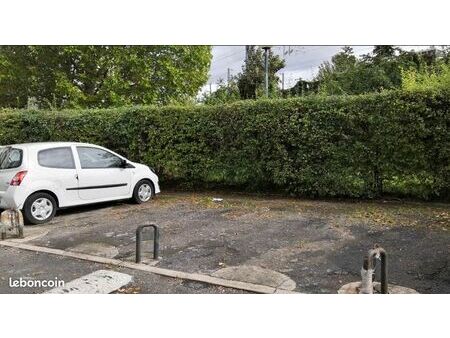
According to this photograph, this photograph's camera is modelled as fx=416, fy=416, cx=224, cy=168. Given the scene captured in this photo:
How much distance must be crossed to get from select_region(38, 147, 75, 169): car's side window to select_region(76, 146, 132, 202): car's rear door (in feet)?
0.64

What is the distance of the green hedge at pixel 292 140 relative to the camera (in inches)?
330

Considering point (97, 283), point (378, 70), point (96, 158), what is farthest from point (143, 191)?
point (378, 70)

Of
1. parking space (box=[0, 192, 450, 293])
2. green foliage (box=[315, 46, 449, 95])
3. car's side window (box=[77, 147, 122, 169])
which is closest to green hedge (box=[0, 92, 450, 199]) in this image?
parking space (box=[0, 192, 450, 293])

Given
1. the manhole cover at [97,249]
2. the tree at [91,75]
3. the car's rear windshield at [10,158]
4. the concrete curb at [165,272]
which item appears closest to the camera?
Result: the concrete curb at [165,272]

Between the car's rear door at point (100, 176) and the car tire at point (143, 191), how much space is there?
0.25 meters

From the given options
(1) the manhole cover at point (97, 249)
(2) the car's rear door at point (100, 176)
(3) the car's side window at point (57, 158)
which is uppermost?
(3) the car's side window at point (57, 158)

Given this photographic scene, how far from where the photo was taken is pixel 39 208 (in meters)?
7.63

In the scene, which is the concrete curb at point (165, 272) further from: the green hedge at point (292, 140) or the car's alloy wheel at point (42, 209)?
the green hedge at point (292, 140)

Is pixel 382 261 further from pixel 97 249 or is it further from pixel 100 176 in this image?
pixel 100 176

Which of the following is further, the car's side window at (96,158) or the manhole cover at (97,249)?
the car's side window at (96,158)

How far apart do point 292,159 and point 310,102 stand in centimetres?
137

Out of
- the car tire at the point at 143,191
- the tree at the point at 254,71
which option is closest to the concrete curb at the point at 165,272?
the car tire at the point at 143,191

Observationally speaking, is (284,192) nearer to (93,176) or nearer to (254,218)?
(254,218)

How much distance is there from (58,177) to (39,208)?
0.66 m
